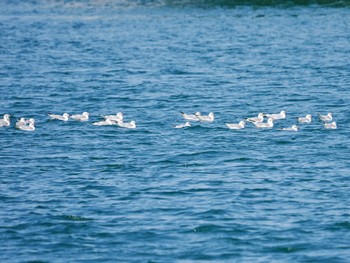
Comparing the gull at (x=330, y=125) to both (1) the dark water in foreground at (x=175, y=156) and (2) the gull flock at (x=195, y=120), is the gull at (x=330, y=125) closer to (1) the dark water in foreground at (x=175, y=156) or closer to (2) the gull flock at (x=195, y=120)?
(2) the gull flock at (x=195, y=120)

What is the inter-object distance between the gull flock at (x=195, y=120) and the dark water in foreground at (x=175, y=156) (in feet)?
1.22

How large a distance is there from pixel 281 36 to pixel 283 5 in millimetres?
17239

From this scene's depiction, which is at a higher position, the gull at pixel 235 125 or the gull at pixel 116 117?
the gull at pixel 116 117

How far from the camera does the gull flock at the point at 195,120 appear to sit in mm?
36906

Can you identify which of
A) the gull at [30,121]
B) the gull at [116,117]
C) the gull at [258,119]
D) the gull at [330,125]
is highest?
the gull at [30,121]

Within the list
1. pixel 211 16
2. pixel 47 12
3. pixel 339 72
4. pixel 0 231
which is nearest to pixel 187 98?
pixel 339 72

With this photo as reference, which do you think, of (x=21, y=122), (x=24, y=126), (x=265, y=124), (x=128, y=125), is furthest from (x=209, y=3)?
(x=21, y=122)

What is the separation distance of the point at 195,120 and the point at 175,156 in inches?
222

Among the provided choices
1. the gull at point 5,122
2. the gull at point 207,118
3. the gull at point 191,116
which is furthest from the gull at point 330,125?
the gull at point 5,122

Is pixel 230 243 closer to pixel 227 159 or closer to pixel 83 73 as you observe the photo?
pixel 227 159

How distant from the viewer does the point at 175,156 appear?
33.0m

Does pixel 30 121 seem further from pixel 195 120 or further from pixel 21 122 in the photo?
pixel 195 120

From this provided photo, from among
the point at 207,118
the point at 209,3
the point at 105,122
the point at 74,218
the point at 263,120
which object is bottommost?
the point at 263,120

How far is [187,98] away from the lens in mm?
43938
